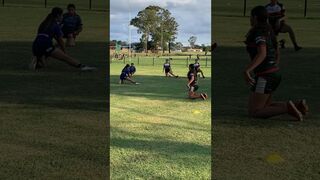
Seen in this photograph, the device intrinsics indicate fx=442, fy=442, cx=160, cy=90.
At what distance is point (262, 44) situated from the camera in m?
4.28

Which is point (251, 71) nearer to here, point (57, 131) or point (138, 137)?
point (138, 137)

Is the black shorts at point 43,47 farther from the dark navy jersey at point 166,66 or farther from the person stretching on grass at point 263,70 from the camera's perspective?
the dark navy jersey at point 166,66

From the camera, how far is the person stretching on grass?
14.2 feet

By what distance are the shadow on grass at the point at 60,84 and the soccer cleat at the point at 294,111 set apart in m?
2.13

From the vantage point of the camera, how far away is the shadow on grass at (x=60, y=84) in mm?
5391

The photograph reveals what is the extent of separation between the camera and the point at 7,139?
4.54 metres

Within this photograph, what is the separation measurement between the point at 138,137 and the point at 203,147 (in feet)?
2.27

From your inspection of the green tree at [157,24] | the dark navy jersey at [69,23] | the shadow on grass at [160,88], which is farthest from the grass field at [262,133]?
the dark navy jersey at [69,23]

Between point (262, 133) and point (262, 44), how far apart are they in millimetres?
1034

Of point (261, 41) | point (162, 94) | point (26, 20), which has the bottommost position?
point (162, 94)

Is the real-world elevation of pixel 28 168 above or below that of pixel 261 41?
below

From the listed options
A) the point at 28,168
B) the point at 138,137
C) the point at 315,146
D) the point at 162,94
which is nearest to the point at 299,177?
the point at 315,146

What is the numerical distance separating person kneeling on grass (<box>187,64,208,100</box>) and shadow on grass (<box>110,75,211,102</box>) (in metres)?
0.07

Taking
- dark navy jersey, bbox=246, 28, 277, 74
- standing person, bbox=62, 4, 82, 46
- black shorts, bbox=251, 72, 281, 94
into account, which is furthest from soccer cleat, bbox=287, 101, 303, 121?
standing person, bbox=62, 4, 82, 46
